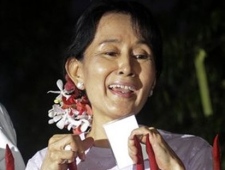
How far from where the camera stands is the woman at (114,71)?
221 centimetres

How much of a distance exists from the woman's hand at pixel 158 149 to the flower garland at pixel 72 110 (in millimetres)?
441

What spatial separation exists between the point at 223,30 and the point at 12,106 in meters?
1.05

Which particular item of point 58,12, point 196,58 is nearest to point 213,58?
point 196,58

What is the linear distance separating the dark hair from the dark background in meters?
1.59

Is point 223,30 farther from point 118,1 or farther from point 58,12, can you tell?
point 118,1

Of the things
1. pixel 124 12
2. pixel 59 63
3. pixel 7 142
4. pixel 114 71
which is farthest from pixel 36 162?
pixel 59 63

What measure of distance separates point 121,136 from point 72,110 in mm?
470

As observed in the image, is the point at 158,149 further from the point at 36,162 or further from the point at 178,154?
the point at 36,162

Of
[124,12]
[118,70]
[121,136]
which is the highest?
[124,12]

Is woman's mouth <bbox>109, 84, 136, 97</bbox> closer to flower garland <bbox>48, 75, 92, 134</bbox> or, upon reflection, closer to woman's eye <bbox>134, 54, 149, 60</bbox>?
woman's eye <bbox>134, 54, 149, 60</bbox>

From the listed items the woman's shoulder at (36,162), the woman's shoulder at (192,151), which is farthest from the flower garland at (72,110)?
the woman's shoulder at (192,151)

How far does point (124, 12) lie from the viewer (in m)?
2.31

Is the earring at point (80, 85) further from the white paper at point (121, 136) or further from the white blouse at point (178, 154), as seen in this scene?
the white paper at point (121, 136)

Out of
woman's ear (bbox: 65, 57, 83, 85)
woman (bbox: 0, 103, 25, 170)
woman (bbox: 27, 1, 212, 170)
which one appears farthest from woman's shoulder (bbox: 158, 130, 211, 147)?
woman (bbox: 0, 103, 25, 170)
